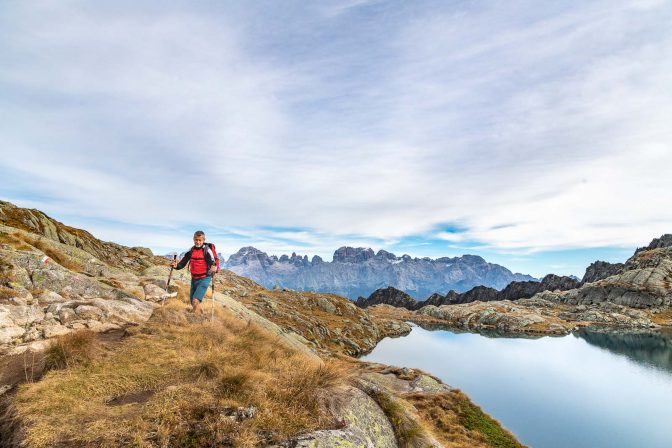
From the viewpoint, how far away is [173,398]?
8.80 meters

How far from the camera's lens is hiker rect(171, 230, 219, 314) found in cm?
1795

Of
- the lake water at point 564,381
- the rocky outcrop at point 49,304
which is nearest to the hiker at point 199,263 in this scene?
the rocky outcrop at point 49,304

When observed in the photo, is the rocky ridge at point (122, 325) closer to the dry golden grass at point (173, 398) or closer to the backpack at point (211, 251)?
the dry golden grass at point (173, 398)

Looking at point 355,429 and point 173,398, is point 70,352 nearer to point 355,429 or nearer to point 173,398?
point 173,398

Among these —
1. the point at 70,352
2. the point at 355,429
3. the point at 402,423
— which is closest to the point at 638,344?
the point at 402,423

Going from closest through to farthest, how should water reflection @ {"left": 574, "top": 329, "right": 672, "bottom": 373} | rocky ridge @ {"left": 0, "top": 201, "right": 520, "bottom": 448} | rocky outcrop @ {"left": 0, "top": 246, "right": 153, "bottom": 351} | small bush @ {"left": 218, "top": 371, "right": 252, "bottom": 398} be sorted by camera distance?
1. small bush @ {"left": 218, "top": 371, "right": 252, "bottom": 398}
2. rocky ridge @ {"left": 0, "top": 201, "right": 520, "bottom": 448}
3. rocky outcrop @ {"left": 0, "top": 246, "right": 153, "bottom": 351}
4. water reflection @ {"left": 574, "top": 329, "right": 672, "bottom": 373}

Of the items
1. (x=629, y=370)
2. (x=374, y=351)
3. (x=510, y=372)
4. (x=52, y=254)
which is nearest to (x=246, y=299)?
(x=374, y=351)

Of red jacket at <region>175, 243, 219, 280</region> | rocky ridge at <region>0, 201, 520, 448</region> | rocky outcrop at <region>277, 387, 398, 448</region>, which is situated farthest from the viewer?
red jacket at <region>175, 243, 219, 280</region>

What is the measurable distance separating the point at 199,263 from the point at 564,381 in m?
93.7

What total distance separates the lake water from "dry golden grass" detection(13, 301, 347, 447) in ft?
170

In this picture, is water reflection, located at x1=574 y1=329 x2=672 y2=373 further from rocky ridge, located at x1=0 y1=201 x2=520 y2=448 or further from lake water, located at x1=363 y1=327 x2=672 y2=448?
rocky ridge, located at x1=0 y1=201 x2=520 y2=448

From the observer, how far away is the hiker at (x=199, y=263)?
18.0m

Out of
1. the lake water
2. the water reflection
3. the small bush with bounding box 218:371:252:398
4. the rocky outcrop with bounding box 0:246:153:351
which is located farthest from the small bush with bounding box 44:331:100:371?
the water reflection

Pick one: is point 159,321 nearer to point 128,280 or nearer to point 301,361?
point 301,361
